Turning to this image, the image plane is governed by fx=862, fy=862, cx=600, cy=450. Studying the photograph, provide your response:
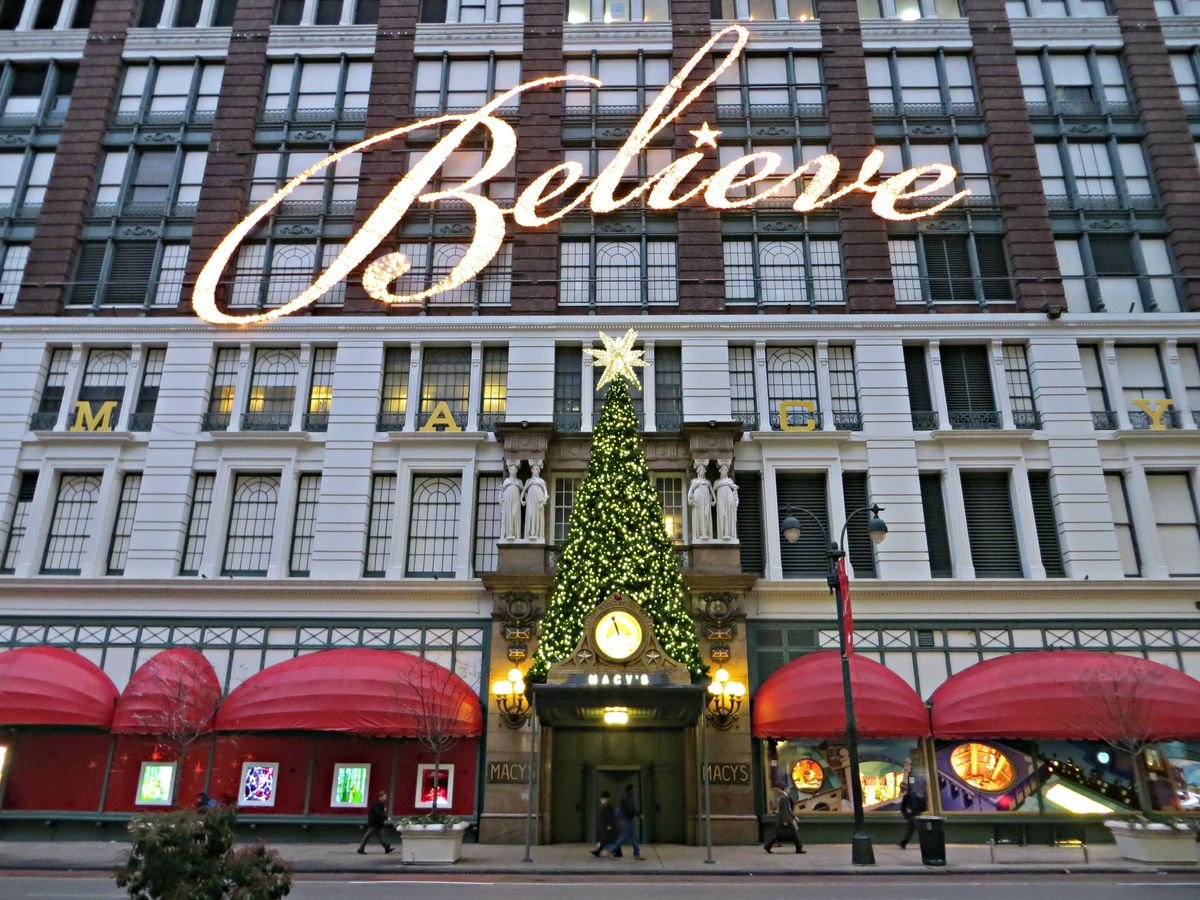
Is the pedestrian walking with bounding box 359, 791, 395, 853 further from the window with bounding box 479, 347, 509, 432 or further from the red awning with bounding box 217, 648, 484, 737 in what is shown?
the window with bounding box 479, 347, 509, 432

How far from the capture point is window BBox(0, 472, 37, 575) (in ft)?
92.2

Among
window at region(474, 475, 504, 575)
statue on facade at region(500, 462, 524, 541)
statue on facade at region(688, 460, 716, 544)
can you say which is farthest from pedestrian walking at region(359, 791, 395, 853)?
statue on facade at region(688, 460, 716, 544)

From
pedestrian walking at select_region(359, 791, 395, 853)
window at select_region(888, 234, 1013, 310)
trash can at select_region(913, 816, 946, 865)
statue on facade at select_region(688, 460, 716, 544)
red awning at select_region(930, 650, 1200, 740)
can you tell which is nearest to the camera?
trash can at select_region(913, 816, 946, 865)

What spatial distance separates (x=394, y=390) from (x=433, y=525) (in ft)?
16.9

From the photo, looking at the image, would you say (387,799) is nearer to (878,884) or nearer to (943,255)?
(878,884)

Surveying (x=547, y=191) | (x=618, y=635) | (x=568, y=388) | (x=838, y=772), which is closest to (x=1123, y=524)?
(x=838, y=772)

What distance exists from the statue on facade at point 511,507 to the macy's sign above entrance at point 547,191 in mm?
7890

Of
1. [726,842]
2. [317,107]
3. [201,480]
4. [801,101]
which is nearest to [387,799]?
[726,842]

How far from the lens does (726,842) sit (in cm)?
2408

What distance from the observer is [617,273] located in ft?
103

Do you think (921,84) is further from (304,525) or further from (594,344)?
(304,525)

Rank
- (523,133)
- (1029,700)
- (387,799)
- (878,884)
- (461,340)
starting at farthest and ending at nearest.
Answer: (523,133)
(461,340)
(387,799)
(1029,700)
(878,884)

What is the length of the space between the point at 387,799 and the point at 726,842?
976 centimetres

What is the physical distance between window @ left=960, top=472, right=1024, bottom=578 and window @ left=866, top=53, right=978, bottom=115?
14.9 m
